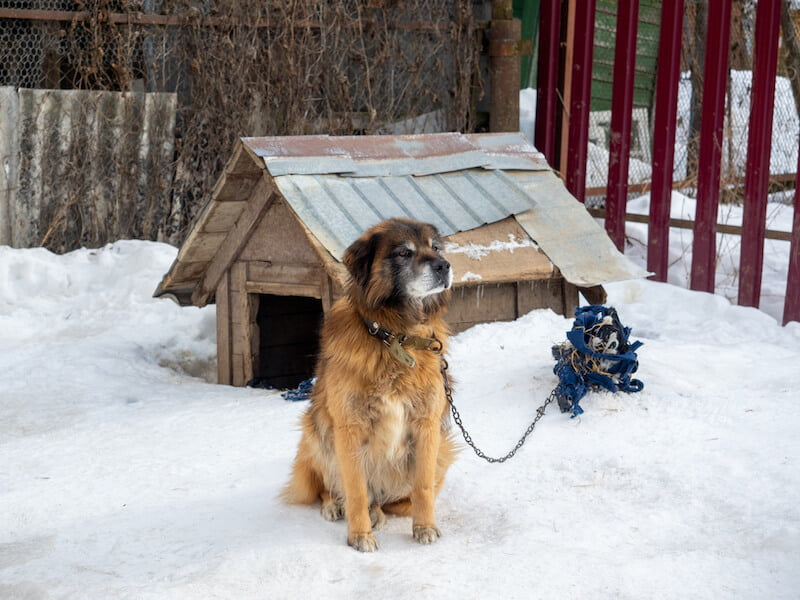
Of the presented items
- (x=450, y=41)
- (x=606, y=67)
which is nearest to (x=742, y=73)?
(x=606, y=67)

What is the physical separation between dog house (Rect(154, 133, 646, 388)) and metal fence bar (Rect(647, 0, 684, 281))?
1.47 m

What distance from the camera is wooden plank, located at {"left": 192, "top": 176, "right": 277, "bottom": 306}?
18.9 ft

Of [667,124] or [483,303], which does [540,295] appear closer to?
[483,303]

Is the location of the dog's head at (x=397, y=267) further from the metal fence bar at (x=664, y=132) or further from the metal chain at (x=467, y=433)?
the metal fence bar at (x=664, y=132)

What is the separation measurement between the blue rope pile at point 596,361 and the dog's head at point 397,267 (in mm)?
1355

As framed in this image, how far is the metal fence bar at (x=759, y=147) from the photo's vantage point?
6758 mm

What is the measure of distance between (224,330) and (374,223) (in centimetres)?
151

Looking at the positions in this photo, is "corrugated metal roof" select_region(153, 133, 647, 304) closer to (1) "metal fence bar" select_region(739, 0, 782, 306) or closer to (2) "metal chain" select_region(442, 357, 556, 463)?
(2) "metal chain" select_region(442, 357, 556, 463)

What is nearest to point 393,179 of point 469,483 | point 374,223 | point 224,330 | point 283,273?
point 374,223

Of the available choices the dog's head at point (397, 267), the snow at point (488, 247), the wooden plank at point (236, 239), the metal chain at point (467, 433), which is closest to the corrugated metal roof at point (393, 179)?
the snow at point (488, 247)

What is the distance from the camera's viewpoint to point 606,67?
37.6 feet

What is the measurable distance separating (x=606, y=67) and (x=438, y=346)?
8.87m

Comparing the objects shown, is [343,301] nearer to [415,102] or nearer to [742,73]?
[415,102]

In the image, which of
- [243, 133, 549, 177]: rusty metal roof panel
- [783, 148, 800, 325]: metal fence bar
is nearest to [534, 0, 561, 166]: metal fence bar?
[243, 133, 549, 177]: rusty metal roof panel
